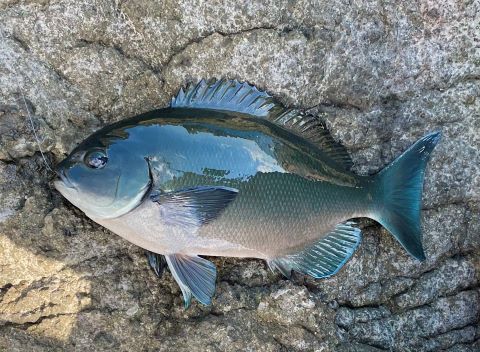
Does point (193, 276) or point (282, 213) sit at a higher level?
point (282, 213)

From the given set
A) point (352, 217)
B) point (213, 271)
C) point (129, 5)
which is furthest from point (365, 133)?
point (129, 5)

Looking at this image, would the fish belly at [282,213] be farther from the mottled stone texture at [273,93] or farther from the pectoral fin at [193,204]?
the mottled stone texture at [273,93]

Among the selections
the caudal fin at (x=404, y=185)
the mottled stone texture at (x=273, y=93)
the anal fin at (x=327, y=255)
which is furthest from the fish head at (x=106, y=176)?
the caudal fin at (x=404, y=185)

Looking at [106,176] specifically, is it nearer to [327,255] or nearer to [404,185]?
[327,255]

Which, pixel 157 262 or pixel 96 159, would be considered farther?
pixel 157 262

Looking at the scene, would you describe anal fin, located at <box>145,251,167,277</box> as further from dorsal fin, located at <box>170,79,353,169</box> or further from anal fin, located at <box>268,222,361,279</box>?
dorsal fin, located at <box>170,79,353,169</box>

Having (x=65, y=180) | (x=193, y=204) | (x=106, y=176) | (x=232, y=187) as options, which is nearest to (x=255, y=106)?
(x=232, y=187)
